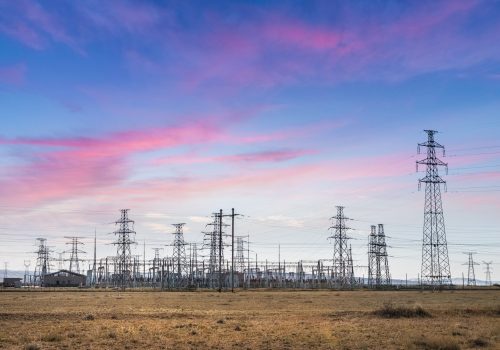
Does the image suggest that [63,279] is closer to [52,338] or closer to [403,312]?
[403,312]

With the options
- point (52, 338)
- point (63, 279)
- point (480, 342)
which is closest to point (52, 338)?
point (52, 338)

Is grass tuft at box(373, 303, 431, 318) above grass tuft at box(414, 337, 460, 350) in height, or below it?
above

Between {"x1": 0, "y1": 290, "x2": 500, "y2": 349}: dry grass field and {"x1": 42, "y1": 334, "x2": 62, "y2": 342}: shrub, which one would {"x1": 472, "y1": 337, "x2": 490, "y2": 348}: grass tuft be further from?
{"x1": 42, "y1": 334, "x2": 62, "y2": 342}: shrub

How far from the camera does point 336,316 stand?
4219 centimetres

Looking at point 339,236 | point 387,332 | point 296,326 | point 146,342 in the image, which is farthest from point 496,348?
point 339,236

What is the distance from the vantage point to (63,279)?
166m

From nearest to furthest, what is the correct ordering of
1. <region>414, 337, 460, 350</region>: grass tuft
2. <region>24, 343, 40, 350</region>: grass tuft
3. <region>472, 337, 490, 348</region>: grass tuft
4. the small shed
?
<region>24, 343, 40, 350</region>: grass tuft
<region>414, 337, 460, 350</region>: grass tuft
<region>472, 337, 490, 348</region>: grass tuft
the small shed

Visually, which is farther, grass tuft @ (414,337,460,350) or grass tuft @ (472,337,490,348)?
grass tuft @ (472,337,490,348)

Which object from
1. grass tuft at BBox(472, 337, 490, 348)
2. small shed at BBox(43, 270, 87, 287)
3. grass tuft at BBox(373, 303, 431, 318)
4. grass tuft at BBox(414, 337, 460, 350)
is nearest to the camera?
grass tuft at BBox(414, 337, 460, 350)

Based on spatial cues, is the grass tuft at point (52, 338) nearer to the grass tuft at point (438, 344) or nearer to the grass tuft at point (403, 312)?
the grass tuft at point (438, 344)

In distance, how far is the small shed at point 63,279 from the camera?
16100 cm

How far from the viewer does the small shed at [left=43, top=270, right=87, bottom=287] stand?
528 ft

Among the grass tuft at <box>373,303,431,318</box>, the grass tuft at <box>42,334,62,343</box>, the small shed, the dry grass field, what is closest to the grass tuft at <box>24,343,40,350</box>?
the dry grass field

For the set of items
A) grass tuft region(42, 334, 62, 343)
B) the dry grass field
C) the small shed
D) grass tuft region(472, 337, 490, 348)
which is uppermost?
the small shed
